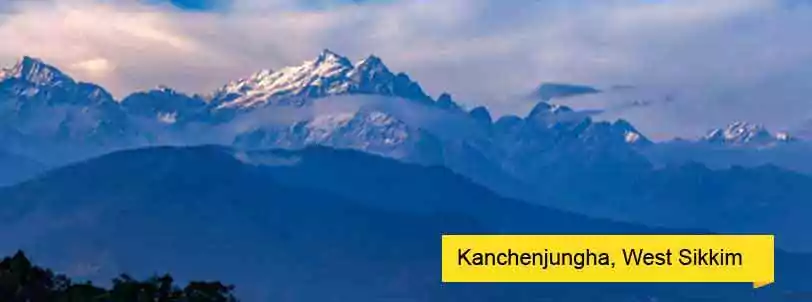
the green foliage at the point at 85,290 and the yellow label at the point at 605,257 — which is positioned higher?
the yellow label at the point at 605,257

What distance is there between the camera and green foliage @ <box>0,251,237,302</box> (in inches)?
2501

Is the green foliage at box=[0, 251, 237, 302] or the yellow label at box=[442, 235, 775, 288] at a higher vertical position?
the yellow label at box=[442, 235, 775, 288]

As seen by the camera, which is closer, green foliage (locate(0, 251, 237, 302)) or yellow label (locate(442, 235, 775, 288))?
green foliage (locate(0, 251, 237, 302))

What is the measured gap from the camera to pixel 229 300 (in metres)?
66.5

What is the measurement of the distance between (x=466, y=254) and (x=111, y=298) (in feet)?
64.3

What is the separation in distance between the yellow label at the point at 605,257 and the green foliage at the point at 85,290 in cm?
1442

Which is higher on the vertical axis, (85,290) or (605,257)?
(605,257)

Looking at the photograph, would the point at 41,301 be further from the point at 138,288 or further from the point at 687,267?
the point at 687,267

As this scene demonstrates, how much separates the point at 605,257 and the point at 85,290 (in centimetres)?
2397

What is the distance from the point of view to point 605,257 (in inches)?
2874

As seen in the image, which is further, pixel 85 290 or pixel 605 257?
pixel 605 257

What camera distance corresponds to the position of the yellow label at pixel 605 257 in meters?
73.3

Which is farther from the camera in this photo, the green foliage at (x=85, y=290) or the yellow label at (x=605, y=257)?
the yellow label at (x=605, y=257)

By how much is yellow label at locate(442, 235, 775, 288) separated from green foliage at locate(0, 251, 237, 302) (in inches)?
568
